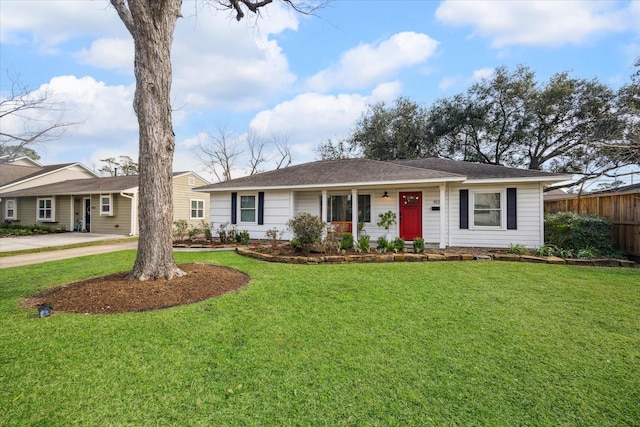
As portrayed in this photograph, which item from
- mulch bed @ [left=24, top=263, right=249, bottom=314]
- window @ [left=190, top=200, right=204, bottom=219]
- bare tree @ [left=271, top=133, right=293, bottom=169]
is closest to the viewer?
mulch bed @ [left=24, top=263, right=249, bottom=314]

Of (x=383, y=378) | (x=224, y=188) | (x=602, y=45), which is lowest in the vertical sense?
(x=383, y=378)

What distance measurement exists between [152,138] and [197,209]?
1534cm

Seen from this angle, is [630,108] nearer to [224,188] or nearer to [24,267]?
[224,188]

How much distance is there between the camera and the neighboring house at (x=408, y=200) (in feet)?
29.6

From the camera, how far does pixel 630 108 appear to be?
1420 centimetres

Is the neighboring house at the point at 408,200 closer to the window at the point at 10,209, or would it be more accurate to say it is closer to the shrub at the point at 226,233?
the shrub at the point at 226,233

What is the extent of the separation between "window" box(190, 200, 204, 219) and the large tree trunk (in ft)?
48.4

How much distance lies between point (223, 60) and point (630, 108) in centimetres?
1985

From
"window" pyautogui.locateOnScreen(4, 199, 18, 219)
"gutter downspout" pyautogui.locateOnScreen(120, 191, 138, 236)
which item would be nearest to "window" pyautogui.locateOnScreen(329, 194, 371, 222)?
"gutter downspout" pyautogui.locateOnScreen(120, 191, 138, 236)

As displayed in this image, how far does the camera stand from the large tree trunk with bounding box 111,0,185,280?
4934 mm

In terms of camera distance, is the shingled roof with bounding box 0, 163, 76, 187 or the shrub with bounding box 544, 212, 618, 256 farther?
the shingled roof with bounding box 0, 163, 76, 187

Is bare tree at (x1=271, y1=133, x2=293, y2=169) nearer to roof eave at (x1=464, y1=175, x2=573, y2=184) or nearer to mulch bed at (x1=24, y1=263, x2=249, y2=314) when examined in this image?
roof eave at (x1=464, y1=175, x2=573, y2=184)

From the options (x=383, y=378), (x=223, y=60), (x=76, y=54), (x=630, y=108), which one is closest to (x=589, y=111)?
(x=630, y=108)

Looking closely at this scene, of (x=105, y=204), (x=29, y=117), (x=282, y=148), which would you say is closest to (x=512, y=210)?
(x=29, y=117)
